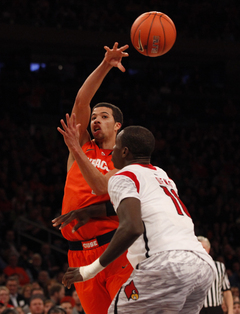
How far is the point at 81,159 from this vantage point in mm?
3662

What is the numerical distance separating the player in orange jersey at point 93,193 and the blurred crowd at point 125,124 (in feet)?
15.2

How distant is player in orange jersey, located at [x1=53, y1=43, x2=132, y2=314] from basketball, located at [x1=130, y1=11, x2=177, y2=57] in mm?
554

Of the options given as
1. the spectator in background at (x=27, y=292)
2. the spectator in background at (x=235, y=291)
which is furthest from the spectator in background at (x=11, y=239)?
the spectator in background at (x=235, y=291)

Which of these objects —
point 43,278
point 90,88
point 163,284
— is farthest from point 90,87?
point 43,278

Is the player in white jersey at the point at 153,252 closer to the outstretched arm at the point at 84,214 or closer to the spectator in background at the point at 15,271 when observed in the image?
the outstretched arm at the point at 84,214

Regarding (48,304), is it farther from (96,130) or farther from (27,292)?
(96,130)

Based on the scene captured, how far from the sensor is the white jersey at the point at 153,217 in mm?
2797

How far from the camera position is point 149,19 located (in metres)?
4.91

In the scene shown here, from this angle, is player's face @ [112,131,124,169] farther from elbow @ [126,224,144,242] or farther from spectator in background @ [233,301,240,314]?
spectator in background @ [233,301,240,314]

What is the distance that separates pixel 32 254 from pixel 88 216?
6.38 metres

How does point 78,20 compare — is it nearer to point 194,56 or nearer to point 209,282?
point 194,56

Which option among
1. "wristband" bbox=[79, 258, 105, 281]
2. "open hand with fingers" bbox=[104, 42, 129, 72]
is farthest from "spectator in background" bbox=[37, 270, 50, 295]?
"wristband" bbox=[79, 258, 105, 281]

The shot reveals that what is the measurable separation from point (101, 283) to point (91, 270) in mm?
1010

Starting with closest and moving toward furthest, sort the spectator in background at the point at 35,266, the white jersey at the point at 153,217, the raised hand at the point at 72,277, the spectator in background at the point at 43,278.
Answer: the white jersey at the point at 153,217 → the raised hand at the point at 72,277 → the spectator in background at the point at 43,278 → the spectator in background at the point at 35,266
